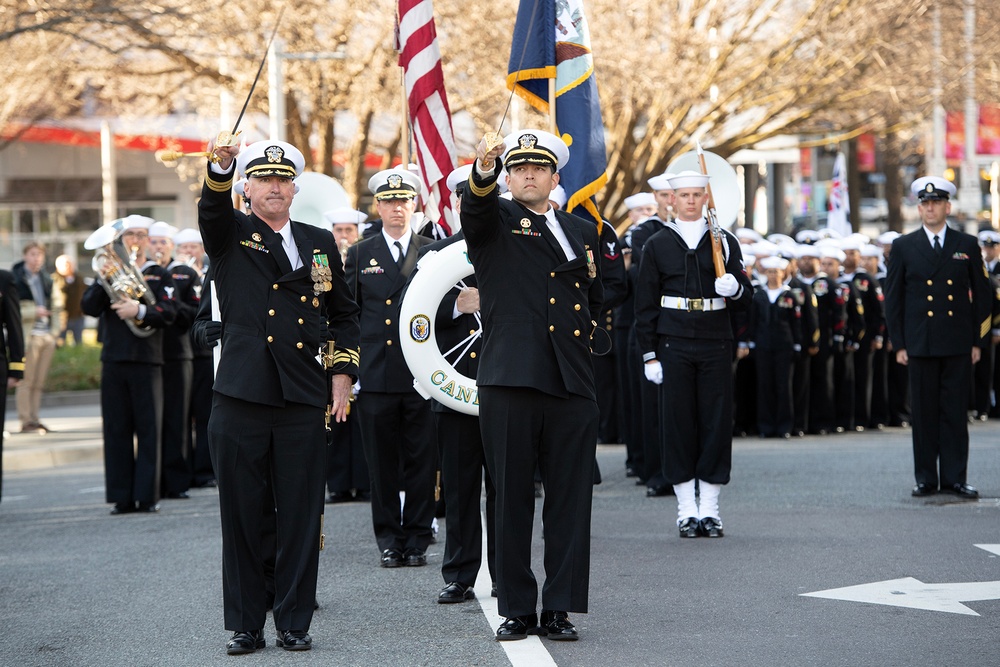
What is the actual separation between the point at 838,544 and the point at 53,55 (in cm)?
1842

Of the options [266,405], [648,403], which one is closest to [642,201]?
[648,403]

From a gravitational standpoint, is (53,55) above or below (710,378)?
above

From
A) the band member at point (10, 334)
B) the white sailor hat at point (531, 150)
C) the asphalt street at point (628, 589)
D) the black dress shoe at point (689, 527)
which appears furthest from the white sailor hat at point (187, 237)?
the white sailor hat at point (531, 150)

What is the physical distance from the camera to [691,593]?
25.3ft

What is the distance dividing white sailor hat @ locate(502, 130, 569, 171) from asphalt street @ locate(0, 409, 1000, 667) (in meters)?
2.18

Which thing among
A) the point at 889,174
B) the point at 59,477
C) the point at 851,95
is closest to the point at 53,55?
the point at 59,477

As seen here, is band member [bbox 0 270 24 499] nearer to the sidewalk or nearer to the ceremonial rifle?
the sidewalk

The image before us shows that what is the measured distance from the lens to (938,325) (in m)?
11.0

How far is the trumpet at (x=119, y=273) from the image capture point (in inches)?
458

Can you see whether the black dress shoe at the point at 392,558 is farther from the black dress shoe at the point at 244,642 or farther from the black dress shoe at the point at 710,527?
the black dress shoe at the point at 244,642

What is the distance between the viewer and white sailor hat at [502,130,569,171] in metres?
6.88

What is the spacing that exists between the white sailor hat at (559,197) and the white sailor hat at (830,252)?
25.5ft

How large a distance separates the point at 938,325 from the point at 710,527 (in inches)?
106

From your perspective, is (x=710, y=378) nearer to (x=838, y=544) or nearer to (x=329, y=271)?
(x=838, y=544)
